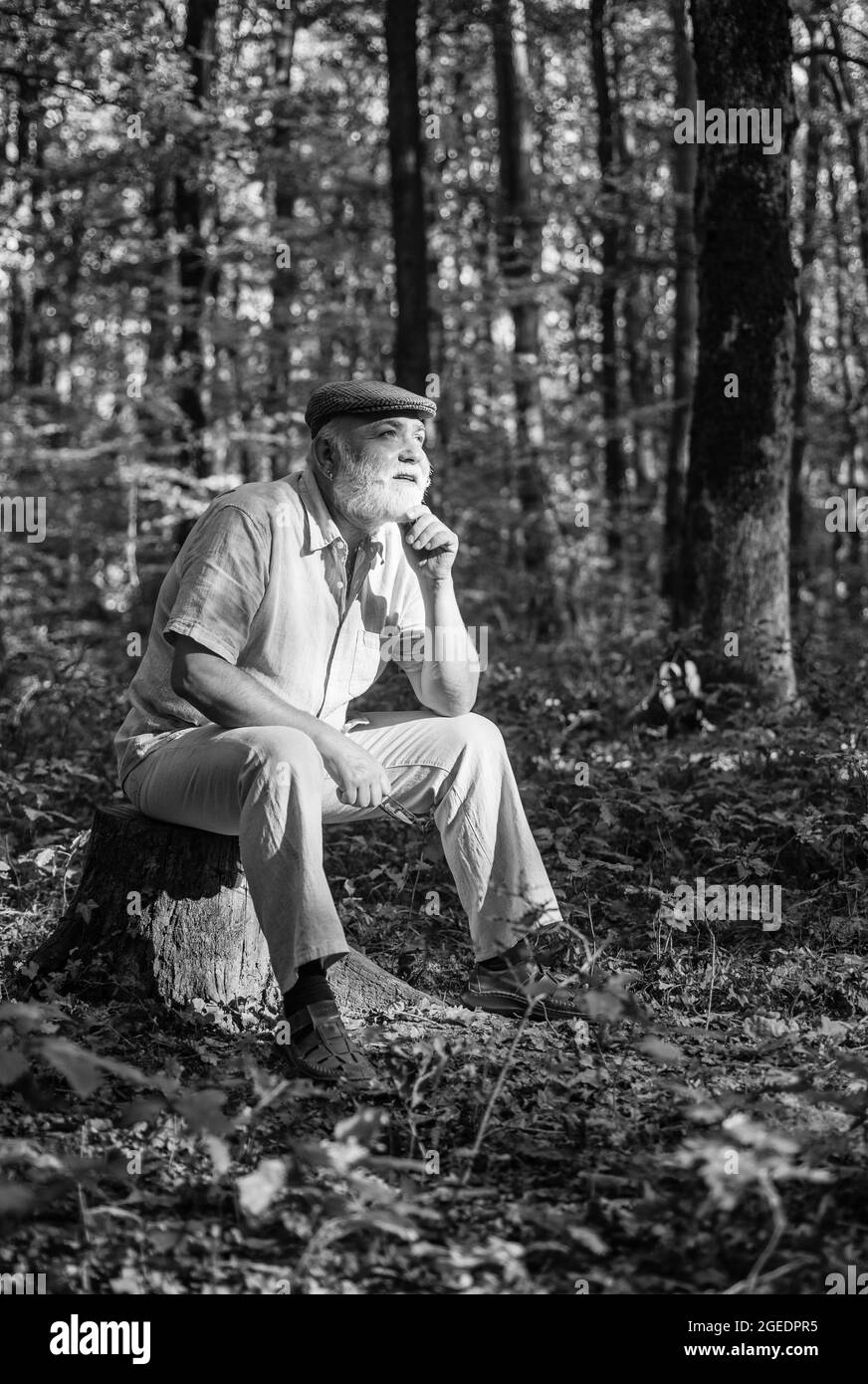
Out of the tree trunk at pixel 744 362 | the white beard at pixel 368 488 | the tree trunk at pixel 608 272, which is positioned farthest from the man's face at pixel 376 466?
the tree trunk at pixel 608 272

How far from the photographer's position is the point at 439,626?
4.22 metres

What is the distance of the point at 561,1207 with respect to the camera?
109 inches

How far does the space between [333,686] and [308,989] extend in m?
1.09

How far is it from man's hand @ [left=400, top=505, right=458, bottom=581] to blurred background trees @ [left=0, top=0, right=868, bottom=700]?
317 cm

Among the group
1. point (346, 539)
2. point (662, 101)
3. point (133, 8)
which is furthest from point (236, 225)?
point (346, 539)

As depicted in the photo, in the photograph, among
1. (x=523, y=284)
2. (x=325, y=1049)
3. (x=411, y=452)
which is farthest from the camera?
(x=523, y=284)

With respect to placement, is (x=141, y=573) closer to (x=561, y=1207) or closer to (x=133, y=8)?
(x=133, y=8)

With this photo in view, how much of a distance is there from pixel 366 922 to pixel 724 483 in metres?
3.61

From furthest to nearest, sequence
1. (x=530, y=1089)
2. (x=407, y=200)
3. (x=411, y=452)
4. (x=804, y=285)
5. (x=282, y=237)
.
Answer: (x=804, y=285) < (x=282, y=237) < (x=407, y=200) < (x=411, y=452) < (x=530, y=1089)

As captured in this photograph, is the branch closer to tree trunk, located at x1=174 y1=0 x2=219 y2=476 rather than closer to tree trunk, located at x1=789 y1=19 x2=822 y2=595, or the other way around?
tree trunk, located at x1=789 y1=19 x2=822 y2=595

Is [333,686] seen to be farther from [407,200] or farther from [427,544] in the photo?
[407,200]

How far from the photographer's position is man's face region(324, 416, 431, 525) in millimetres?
3982

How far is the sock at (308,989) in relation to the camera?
3391 millimetres

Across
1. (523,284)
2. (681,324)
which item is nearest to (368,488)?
(681,324)
